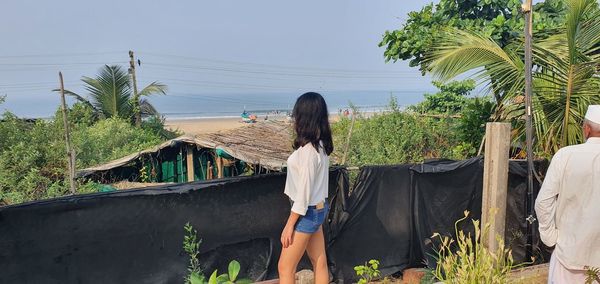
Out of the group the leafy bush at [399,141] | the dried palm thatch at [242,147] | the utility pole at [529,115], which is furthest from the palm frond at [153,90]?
the utility pole at [529,115]

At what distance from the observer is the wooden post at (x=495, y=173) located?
418 centimetres

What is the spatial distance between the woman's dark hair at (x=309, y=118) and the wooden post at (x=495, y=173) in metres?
1.84

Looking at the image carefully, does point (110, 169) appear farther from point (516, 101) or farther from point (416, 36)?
point (516, 101)

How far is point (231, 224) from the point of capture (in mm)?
3977

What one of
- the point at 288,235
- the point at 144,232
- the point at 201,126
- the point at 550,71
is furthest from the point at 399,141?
the point at 201,126

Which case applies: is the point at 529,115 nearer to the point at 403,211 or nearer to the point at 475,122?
the point at 403,211

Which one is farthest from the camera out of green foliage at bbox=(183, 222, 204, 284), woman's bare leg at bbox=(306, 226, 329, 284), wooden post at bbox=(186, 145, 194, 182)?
wooden post at bbox=(186, 145, 194, 182)

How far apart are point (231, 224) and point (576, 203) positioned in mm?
2577

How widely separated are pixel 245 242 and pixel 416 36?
6732 millimetres

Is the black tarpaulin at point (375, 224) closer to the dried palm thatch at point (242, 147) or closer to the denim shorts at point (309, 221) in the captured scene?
the denim shorts at point (309, 221)

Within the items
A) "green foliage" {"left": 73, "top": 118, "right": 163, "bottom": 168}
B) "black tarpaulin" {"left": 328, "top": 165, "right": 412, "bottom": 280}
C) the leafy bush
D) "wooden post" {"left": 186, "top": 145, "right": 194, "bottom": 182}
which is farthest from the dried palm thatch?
"black tarpaulin" {"left": 328, "top": 165, "right": 412, "bottom": 280}

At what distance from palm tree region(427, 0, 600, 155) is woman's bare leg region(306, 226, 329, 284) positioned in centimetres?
283

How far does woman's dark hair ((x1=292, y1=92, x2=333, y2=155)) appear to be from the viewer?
3.24 meters

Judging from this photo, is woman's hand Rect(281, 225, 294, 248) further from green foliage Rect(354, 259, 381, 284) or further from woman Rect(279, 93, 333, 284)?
green foliage Rect(354, 259, 381, 284)
